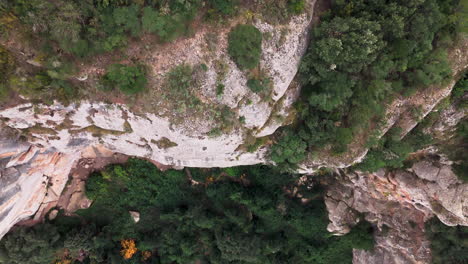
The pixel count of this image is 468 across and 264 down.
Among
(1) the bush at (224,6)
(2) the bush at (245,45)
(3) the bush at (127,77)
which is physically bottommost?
(3) the bush at (127,77)

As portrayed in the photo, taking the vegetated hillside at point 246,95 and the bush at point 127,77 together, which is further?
the bush at point 127,77

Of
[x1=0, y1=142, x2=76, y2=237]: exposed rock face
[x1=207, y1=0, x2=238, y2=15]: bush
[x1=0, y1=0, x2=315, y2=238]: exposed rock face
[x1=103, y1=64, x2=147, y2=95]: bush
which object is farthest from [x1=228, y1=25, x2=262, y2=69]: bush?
[x1=0, y1=142, x2=76, y2=237]: exposed rock face

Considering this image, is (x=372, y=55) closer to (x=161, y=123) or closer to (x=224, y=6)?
(x=224, y=6)

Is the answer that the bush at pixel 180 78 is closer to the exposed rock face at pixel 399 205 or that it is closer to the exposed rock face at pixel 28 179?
the exposed rock face at pixel 28 179

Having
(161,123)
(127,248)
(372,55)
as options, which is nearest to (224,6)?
(161,123)

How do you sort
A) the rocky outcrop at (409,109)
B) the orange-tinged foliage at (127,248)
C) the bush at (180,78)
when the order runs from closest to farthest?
the bush at (180,78) < the rocky outcrop at (409,109) < the orange-tinged foliage at (127,248)

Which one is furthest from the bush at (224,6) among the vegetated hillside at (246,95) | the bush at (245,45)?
the bush at (245,45)

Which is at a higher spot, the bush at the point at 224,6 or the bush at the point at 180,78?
the bush at the point at 224,6
